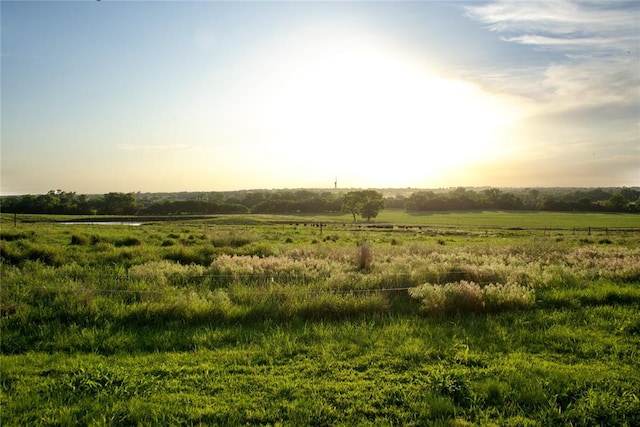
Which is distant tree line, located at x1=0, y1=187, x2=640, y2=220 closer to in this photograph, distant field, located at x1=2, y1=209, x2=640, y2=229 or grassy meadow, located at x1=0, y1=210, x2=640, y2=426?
distant field, located at x1=2, y1=209, x2=640, y2=229

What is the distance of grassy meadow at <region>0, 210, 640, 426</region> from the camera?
524 cm

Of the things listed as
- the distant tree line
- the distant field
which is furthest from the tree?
the distant field

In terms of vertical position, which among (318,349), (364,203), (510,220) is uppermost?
(364,203)

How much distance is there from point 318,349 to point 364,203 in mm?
95243

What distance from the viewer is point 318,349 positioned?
720cm

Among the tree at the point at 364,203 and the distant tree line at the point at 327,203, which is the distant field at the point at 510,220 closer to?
the distant tree line at the point at 327,203

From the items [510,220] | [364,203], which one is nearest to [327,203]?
[364,203]

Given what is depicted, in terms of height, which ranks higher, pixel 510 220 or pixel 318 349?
pixel 318 349

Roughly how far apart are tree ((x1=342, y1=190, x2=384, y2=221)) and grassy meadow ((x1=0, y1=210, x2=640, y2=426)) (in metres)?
87.5

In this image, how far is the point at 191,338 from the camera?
769cm

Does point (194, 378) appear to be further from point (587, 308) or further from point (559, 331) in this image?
point (587, 308)

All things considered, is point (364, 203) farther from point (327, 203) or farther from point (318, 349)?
point (318, 349)

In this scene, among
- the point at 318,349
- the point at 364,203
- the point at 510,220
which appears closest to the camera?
the point at 318,349

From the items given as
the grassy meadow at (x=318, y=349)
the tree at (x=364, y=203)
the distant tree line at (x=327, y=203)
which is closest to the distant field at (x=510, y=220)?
the distant tree line at (x=327, y=203)
